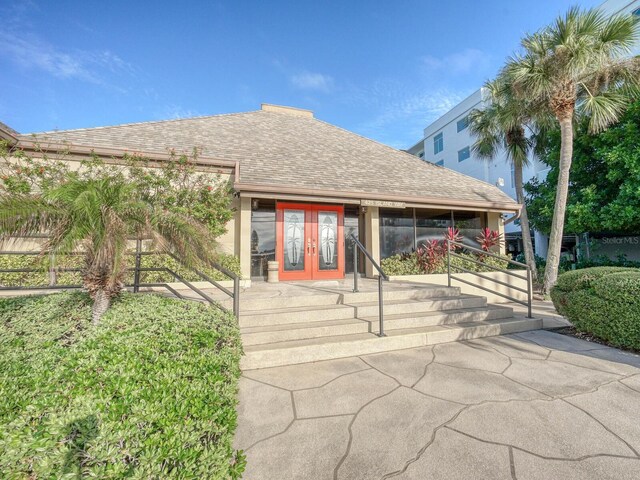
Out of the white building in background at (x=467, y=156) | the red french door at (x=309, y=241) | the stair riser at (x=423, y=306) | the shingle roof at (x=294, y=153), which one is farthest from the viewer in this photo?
the white building in background at (x=467, y=156)

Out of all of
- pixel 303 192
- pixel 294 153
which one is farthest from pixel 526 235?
pixel 294 153

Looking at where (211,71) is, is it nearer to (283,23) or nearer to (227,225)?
(283,23)

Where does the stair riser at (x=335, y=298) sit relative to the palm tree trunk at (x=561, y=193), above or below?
below

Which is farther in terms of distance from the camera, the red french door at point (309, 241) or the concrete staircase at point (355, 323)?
the red french door at point (309, 241)

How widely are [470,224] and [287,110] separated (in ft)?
34.2

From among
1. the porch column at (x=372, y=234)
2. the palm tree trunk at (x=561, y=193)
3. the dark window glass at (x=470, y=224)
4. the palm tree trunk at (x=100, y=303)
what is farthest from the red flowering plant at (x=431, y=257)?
the palm tree trunk at (x=100, y=303)

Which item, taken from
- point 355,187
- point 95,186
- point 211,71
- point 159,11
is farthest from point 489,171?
point 95,186

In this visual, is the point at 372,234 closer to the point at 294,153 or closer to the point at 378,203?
the point at 378,203

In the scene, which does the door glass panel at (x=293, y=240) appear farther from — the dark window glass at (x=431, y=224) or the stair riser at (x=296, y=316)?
the dark window glass at (x=431, y=224)

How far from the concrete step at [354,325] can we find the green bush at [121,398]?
153 centimetres

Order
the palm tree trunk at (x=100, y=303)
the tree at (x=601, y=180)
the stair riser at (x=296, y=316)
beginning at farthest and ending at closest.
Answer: the tree at (x=601, y=180) → the stair riser at (x=296, y=316) → the palm tree trunk at (x=100, y=303)

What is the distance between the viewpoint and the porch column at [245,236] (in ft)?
25.6

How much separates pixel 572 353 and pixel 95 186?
6.88 meters

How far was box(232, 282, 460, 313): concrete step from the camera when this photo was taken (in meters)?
4.97
